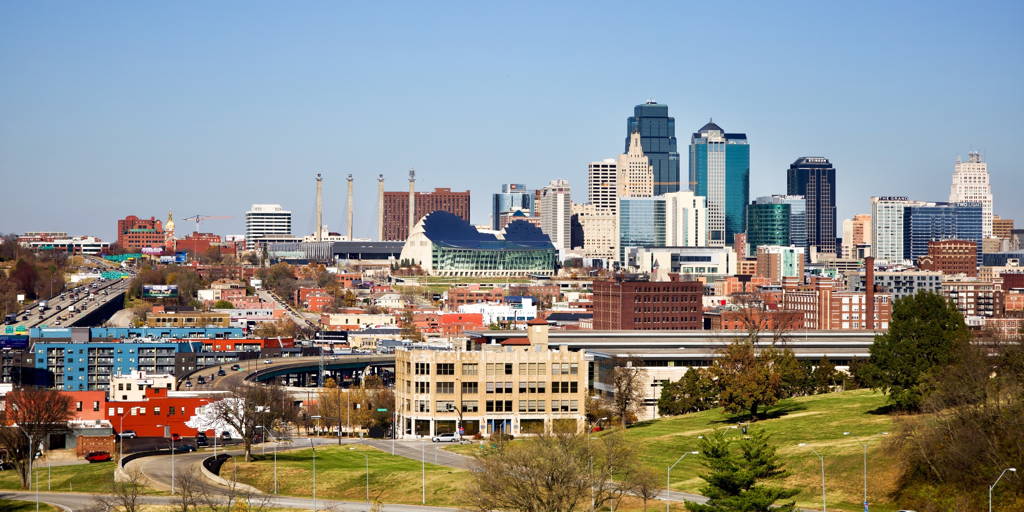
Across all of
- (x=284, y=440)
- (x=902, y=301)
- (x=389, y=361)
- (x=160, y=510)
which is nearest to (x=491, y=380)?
(x=284, y=440)

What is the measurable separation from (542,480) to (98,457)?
4151 cm

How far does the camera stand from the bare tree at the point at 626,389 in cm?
11081

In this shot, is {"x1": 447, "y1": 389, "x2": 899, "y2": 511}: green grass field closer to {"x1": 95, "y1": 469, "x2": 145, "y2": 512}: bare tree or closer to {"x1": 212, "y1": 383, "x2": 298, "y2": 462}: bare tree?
{"x1": 212, "y1": 383, "x2": 298, "y2": 462}: bare tree

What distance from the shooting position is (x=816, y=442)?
84.1 metres

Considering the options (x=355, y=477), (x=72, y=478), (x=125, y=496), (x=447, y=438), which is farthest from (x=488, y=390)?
(x=125, y=496)

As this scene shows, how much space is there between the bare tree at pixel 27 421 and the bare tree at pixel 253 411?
1000 cm

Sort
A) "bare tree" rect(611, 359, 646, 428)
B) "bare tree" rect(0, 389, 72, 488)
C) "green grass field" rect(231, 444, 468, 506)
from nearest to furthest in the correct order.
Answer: "green grass field" rect(231, 444, 468, 506) < "bare tree" rect(0, 389, 72, 488) < "bare tree" rect(611, 359, 646, 428)

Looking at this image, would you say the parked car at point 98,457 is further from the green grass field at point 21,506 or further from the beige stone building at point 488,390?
the beige stone building at point 488,390

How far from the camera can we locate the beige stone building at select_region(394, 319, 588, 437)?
110312 mm

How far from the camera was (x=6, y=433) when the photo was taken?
97.2 metres

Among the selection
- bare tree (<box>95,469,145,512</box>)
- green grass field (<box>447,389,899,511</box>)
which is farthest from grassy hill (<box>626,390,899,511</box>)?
bare tree (<box>95,469,145,512</box>)

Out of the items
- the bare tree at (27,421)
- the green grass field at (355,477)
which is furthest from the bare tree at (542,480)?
the bare tree at (27,421)

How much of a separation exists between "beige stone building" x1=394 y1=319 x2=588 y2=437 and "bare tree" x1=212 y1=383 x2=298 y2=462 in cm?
868

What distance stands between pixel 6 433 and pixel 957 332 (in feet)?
170
